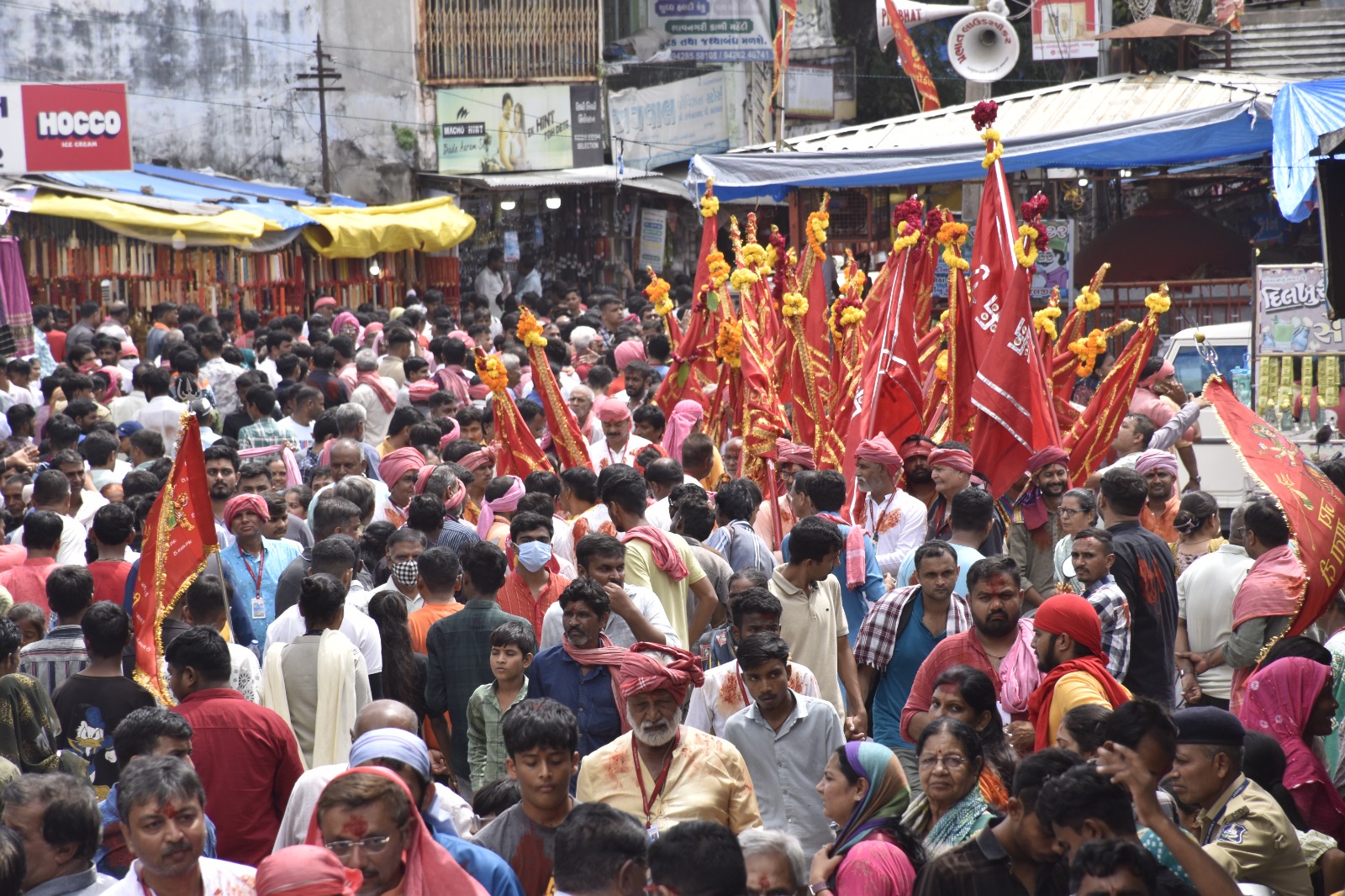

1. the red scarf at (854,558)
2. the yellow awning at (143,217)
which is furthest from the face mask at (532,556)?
the yellow awning at (143,217)

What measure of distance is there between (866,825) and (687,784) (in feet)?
1.77

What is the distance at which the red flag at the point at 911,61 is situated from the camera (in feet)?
61.8

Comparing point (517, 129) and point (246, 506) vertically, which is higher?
point (517, 129)

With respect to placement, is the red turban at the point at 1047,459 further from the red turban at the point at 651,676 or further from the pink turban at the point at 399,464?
the red turban at the point at 651,676

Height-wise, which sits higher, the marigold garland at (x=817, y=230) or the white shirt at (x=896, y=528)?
the marigold garland at (x=817, y=230)

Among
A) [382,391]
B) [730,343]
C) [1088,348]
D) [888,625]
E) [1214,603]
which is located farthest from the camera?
[382,391]

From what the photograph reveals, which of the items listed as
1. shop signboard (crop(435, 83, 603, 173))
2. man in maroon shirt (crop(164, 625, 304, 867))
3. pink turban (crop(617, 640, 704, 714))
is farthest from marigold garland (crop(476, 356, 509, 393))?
shop signboard (crop(435, 83, 603, 173))

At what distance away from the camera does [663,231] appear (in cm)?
2720

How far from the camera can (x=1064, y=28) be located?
20.0 metres

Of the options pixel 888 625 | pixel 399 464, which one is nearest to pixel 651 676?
pixel 888 625

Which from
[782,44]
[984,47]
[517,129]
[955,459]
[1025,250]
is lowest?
[955,459]

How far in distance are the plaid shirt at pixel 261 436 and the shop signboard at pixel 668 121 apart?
17.9 meters

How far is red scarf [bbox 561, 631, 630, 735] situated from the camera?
5.14 metres

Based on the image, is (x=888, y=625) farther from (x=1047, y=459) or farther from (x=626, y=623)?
(x=1047, y=459)
